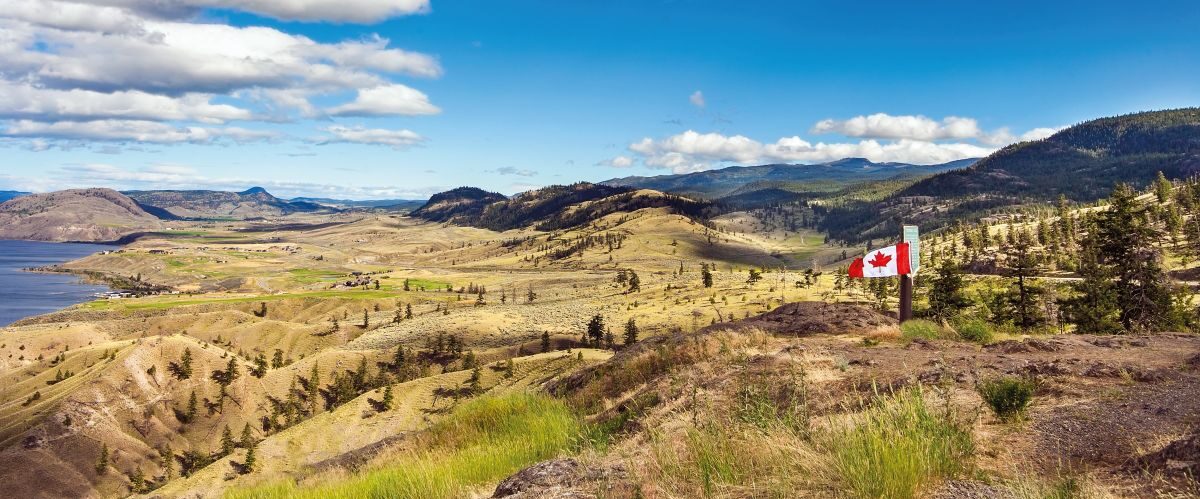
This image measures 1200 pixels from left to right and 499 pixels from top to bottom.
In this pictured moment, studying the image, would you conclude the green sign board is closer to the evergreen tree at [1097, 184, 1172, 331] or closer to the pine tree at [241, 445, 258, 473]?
the evergreen tree at [1097, 184, 1172, 331]

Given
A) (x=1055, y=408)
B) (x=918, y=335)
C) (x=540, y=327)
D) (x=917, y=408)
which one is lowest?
(x=540, y=327)

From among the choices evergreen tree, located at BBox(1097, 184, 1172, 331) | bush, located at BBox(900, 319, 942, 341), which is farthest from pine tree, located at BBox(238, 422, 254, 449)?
evergreen tree, located at BBox(1097, 184, 1172, 331)

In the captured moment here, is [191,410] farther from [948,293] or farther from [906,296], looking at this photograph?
[948,293]

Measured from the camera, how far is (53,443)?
211 feet

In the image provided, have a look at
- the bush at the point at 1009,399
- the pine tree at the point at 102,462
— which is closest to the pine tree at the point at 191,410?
the pine tree at the point at 102,462

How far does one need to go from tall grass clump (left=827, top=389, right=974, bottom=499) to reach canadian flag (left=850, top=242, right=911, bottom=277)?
14.7 meters

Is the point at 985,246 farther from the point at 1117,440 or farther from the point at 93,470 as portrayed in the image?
the point at 93,470

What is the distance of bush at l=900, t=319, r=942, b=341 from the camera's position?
20.3 m

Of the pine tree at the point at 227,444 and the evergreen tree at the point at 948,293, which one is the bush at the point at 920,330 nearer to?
the evergreen tree at the point at 948,293

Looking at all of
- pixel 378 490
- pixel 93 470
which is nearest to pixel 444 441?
pixel 378 490

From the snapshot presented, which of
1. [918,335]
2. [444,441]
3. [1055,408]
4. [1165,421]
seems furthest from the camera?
[918,335]

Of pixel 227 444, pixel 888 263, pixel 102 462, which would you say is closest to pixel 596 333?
pixel 227 444

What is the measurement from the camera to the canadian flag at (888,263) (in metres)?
20.0

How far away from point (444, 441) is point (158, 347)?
8992 cm
